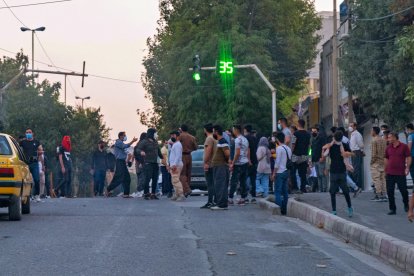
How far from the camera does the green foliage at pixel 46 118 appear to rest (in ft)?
232

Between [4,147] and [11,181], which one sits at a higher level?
[4,147]

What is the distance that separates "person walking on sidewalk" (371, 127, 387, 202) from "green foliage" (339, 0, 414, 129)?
1265cm

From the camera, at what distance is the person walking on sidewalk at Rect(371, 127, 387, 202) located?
21922mm

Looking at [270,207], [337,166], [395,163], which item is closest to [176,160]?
[270,207]

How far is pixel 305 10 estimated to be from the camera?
67.2 meters

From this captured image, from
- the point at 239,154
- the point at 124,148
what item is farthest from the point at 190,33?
the point at 239,154

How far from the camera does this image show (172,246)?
13367 millimetres

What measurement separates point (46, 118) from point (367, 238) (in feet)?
196

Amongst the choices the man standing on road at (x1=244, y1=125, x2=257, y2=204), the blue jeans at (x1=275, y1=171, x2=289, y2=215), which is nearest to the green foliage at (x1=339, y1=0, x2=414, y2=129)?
the man standing on road at (x1=244, y1=125, x2=257, y2=204)

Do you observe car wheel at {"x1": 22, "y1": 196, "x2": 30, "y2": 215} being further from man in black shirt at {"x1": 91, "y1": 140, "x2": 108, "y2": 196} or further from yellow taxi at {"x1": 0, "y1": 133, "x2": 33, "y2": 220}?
man in black shirt at {"x1": 91, "y1": 140, "x2": 108, "y2": 196}

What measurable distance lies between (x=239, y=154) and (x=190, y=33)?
3411cm

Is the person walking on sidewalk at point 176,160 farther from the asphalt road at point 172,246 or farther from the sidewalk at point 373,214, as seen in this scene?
the asphalt road at point 172,246

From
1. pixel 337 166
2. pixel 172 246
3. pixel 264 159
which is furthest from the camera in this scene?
pixel 264 159

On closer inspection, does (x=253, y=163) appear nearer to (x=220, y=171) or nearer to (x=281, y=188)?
(x=220, y=171)
